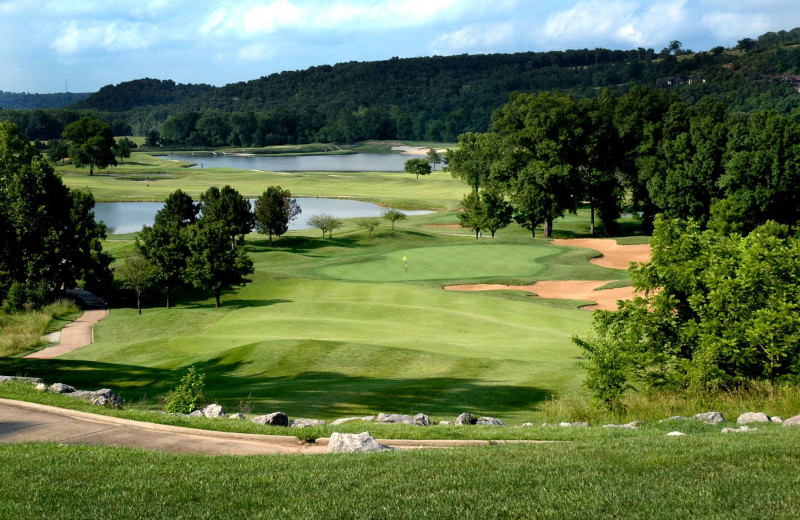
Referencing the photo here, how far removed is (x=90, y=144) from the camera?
449ft

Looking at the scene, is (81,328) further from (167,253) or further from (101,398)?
(101,398)

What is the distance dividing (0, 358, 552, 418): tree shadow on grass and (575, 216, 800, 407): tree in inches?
97.1

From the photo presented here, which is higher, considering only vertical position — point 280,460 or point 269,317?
point 280,460

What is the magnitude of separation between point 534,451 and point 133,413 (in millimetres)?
7665

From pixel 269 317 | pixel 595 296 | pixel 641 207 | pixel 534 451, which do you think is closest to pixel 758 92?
pixel 641 207

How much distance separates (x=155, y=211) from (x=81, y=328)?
61135 millimetres

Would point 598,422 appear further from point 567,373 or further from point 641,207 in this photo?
point 641,207

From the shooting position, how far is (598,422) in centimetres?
1513

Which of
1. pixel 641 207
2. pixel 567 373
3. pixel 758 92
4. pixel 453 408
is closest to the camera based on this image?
pixel 453 408

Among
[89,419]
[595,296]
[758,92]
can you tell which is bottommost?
[595,296]

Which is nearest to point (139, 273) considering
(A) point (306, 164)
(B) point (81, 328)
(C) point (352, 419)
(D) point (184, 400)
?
(B) point (81, 328)

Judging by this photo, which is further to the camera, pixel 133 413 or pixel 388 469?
pixel 133 413

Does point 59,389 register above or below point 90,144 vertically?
below

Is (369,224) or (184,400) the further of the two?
(369,224)
